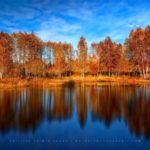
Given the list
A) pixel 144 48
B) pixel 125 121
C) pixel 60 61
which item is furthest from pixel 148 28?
pixel 125 121

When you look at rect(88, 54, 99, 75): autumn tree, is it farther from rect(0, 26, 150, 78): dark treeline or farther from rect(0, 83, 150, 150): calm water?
rect(0, 83, 150, 150): calm water

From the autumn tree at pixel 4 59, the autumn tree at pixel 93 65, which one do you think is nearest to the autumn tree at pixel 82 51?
the autumn tree at pixel 93 65

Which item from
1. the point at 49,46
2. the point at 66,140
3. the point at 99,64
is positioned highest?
the point at 49,46

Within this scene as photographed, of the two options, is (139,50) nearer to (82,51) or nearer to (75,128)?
(82,51)

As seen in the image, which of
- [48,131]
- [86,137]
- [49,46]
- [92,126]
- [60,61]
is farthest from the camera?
[49,46]

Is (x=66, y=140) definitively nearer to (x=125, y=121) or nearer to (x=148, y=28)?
(x=125, y=121)

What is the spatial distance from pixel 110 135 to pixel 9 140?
6172mm

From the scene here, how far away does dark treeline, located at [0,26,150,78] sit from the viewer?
62.6 meters

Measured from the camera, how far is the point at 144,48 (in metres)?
64.1

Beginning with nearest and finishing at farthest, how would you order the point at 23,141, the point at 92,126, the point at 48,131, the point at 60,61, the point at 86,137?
the point at 23,141 → the point at 86,137 → the point at 48,131 → the point at 92,126 → the point at 60,61

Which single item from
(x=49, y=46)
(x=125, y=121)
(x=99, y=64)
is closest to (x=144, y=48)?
(x=99, y=64)

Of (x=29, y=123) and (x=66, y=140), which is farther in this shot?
(x=29, y=123)

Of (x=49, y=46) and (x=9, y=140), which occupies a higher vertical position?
(x=49, y=46)

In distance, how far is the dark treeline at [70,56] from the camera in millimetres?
62562
